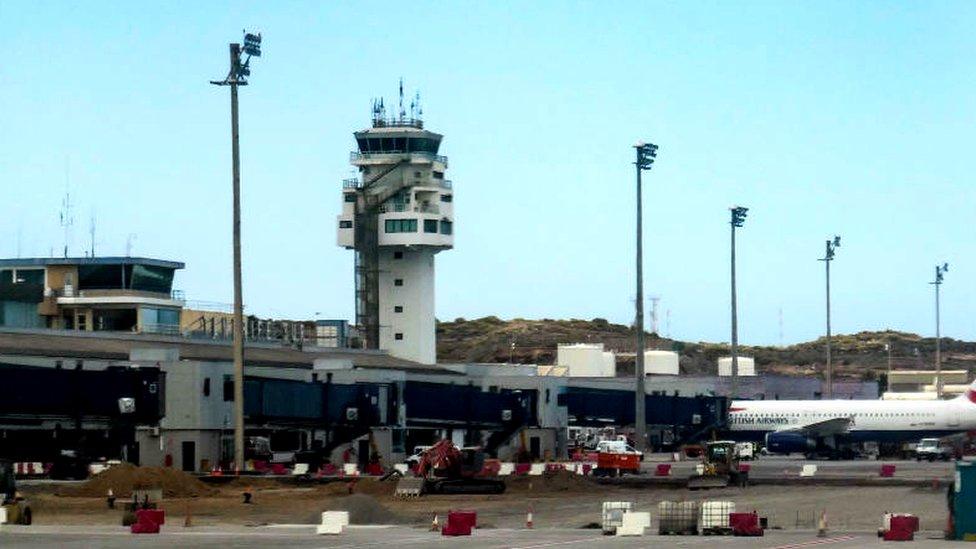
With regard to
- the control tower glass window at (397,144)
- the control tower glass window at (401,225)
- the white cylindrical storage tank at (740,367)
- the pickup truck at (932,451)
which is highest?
the control tower glass window at (397,144)

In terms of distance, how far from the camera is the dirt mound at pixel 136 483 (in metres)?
69.7

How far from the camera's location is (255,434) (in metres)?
96.9

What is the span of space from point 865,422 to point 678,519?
80.3m

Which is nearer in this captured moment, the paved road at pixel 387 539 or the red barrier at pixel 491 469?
the paved road at pixel 387 539

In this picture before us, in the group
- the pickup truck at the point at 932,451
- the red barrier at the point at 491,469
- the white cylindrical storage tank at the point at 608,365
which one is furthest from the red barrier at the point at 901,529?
the white cylindrical storage tank at the point at 608,365

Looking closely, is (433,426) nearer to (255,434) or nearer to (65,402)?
(255,434)

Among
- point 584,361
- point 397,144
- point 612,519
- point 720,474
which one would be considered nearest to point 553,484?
point 720,474

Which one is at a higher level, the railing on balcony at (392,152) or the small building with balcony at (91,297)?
the railing on balcony at (392,152)

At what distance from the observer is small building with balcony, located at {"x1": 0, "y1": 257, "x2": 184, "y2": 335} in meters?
122

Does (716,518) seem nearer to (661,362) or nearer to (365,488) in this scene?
(365,488)

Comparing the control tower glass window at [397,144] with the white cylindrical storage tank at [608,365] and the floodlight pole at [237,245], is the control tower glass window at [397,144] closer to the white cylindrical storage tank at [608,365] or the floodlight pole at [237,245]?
the white cylindrical storage tank at [608,365]

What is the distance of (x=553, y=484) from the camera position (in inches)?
2987

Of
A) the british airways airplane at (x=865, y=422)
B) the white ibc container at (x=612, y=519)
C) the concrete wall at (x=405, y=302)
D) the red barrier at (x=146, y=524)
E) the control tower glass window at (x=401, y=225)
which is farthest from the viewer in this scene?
the concrete wall at (x=405, y=302)

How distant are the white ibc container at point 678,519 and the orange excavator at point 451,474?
2258 centimetres
